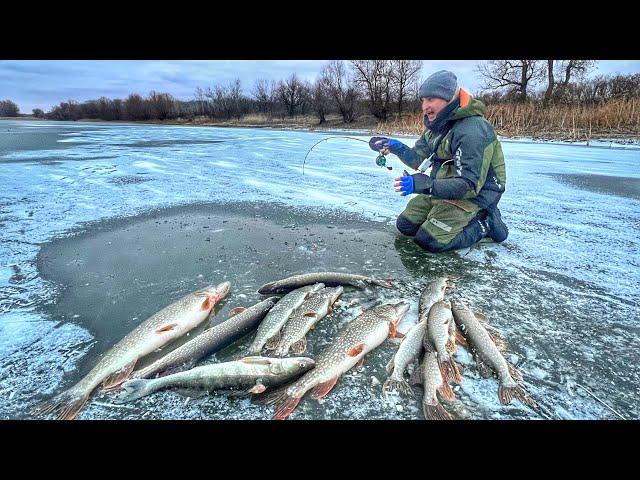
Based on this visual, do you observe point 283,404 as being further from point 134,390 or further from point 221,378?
point 134,390

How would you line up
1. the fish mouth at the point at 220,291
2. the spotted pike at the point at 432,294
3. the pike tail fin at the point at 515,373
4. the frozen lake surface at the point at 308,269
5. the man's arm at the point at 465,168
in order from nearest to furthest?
1. the frozen lake surface at the point at 308,269
2. the pike tail fin at the point at 515,373
3. the spotted pike at the point at 432,294
4. the fish mouth at the point at 220,291
5. the man's arm at the point at 465,168

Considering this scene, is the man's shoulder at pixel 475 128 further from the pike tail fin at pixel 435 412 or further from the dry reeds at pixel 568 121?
the dry reeds at pixel 568 121

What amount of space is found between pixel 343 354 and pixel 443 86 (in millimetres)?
3172

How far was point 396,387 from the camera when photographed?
87.6 inches

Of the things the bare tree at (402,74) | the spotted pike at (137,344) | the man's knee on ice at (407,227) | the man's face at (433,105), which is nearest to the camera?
the spotted pike at (137,344)

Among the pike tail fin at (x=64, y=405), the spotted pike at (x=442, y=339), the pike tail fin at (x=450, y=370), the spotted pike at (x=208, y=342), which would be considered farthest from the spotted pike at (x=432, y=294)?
the pike tail fin at (x=64, y=405)

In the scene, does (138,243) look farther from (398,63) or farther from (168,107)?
(168,107)

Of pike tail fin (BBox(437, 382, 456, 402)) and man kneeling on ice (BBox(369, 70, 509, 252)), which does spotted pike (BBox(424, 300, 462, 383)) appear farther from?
man kneeling on ice (BBox(369, 70, 509, 252))

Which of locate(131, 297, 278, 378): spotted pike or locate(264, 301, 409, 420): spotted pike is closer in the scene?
locate(264, 301, 409, 420): spotted pike

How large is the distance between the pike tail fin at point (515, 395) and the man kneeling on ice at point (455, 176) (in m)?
2.27

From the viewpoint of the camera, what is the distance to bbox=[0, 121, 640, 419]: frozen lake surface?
7.18 ft

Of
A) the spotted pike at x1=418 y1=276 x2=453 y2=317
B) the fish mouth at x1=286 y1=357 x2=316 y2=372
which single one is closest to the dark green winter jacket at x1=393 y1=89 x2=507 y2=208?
the spotted pike at x1=418 y1=276 x2=453 y2=317

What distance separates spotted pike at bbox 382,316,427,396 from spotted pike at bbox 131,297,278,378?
3.55ft

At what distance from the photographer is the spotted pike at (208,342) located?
7.72 ft
